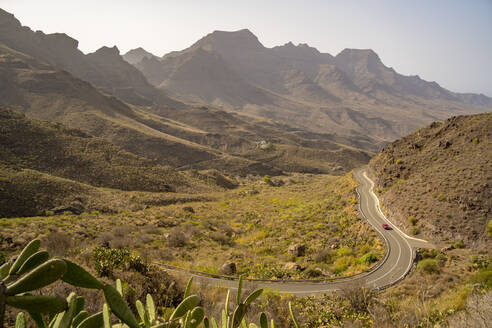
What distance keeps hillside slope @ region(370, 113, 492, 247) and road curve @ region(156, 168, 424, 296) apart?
1.75 meters

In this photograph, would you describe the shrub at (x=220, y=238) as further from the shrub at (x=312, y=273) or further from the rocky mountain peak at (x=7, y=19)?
the rocky mountain peak at (x=7, y=19)

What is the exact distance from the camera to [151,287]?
8.00 metres

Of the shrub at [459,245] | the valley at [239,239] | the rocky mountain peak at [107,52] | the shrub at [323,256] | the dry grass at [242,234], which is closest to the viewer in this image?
the valley at [239,239]

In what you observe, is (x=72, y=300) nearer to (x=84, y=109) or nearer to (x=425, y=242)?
(x=425, y=242)

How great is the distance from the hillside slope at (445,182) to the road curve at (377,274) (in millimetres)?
1746

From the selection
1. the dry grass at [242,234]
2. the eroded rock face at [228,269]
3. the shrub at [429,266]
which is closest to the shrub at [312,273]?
the dry grass at [242,234]

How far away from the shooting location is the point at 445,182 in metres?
22.3

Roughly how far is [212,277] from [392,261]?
11.6 meters

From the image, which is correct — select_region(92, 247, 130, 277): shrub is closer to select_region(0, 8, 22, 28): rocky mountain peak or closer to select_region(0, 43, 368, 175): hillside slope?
select_region(0, 43, 368, 175): hillside slope

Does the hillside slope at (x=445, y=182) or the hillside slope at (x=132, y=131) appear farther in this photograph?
the hillside slope at (x=132, y=131)

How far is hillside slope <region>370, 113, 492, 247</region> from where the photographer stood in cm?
1817

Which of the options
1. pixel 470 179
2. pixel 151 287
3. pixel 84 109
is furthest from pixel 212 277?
pixel 84 109

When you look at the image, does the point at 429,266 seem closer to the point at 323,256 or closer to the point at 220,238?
the point at 323,256

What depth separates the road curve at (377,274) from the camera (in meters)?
12.7
